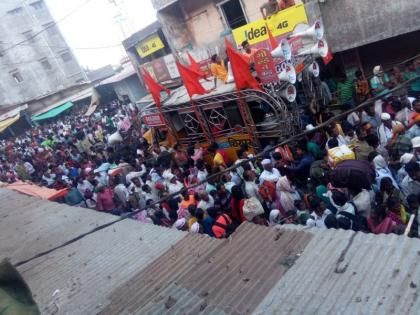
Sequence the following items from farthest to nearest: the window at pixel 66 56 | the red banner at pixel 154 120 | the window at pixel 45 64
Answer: the window at pixel 66 56 < the window at pixel 45 64 < the red banner at pixel 154 120

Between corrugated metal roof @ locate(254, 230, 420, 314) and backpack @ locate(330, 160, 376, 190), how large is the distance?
2.04m

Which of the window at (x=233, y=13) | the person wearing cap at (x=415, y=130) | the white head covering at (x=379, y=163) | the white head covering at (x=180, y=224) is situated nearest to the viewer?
the white head covering at (x=379, y=163)

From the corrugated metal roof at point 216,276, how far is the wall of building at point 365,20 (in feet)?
28.8

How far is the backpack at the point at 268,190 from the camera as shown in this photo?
6.73 m

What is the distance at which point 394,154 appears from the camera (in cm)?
643

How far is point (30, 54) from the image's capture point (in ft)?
126

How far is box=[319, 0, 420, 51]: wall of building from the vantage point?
962 centimetres

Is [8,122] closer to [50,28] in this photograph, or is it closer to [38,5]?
[50,28]

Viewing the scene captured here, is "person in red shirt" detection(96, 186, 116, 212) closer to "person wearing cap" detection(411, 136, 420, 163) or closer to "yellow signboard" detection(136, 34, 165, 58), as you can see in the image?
"person wearing cap" detection(411, 136, 420, 163)

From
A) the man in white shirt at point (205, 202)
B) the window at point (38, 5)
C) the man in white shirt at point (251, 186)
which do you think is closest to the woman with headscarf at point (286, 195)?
the man in white shirt at point (251, 186)

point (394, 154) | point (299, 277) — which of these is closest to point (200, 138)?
point (394, 154)

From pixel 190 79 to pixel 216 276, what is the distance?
6.85 meters

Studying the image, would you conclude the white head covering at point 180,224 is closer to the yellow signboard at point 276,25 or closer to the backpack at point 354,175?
the backpack at point 354,175

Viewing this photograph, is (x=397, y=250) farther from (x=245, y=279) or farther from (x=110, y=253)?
(x=110, y=253)
